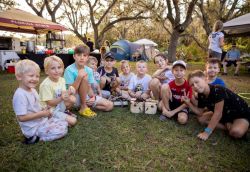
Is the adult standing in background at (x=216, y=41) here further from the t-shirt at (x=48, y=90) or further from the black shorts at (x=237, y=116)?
the t-shirt at (x=48, y=90)

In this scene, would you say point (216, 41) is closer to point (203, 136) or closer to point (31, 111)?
point (203, 136)

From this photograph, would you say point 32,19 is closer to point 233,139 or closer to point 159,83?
point 159,83

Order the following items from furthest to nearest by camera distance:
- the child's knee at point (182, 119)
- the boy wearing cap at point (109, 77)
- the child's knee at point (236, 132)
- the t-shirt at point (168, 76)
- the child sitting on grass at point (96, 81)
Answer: the boy wearing cap at point (109, 77) < the child sitting on grass at point (96, 81) < the t-shirt at point (168, 76) < the child's knee at point (182, 119) < the child's knee at point (236, 132)

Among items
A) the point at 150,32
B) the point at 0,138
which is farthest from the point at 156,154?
the point at 150,32

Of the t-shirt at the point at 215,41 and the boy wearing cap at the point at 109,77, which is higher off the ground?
the t-shirt at the point at 215,41

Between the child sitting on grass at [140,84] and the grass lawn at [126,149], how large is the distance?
2.70ft

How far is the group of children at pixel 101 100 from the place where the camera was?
2.57 meters

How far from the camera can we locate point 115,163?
2.32 meters

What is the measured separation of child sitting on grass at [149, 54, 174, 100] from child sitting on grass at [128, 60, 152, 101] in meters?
0.19

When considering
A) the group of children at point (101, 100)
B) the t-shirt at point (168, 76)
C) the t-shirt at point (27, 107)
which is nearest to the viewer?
the t-shirt at point (27, 107)

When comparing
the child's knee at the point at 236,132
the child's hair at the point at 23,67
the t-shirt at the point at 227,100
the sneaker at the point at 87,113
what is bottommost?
the child's knee at the point at 236,132

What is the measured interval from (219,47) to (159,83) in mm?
4623

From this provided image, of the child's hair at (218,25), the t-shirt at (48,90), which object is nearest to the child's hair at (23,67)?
the t-shirt at (48,90)

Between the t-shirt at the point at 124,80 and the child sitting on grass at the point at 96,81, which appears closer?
the child sitting on grass at the point at 96,81
